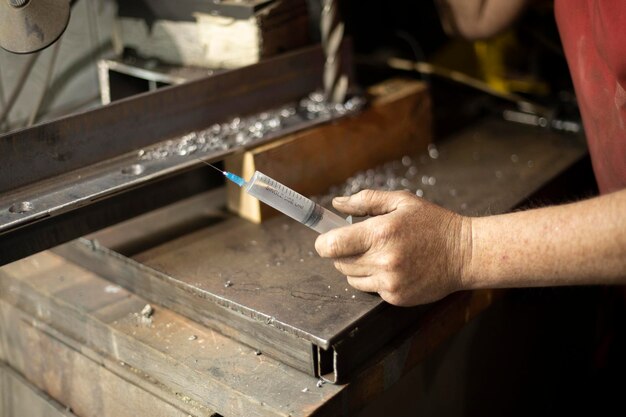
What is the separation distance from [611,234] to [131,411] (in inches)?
29.3

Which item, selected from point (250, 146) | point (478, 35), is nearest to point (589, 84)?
point (478, 35)

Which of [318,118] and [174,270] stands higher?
[318,118]

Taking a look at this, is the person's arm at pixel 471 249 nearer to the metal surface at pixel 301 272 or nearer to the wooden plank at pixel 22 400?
the metal surface at pixel 301 272

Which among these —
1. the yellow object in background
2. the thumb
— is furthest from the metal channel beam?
the yellow object in background

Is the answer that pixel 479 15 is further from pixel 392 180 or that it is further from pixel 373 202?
pixel 373 202

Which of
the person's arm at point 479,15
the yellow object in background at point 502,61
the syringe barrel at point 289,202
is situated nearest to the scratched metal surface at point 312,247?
the syringe barrel at point 289,202

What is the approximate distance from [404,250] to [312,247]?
0.84 feet

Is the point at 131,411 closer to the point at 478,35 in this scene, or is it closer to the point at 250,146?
the point at 250,146

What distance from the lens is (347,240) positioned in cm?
96

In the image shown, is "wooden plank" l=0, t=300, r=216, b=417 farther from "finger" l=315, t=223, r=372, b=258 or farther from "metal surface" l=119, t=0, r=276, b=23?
"metal surface" l=119, t=0, r=276, b=23

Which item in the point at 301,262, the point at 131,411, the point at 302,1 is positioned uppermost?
the point at 302,1

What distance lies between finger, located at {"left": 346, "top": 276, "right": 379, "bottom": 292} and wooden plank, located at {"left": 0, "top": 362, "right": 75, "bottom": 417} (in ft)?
1.79

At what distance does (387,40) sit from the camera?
80.2 inches

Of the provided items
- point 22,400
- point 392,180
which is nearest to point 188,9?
point 392,180
